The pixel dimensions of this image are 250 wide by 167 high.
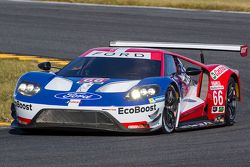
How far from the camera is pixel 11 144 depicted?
33.4ft

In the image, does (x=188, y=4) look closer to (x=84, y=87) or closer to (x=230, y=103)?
(x=230, y=103)

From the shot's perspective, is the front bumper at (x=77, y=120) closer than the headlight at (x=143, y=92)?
Yes

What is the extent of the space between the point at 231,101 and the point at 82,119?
3.11m

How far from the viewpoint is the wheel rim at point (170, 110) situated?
11.5 meters

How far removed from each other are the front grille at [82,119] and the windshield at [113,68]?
0.96m

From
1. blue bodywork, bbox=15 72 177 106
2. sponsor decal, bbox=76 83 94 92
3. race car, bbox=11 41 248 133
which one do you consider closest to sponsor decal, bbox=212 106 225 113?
race car, bbox=11 41 248 133

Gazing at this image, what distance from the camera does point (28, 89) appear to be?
11.4 m

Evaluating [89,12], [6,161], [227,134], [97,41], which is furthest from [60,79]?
[89,12]

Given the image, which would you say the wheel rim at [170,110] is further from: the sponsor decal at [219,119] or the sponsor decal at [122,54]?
the sponsor decal at [219,119]

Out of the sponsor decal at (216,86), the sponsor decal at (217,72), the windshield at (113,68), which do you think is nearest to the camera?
the windshield at (113,68)

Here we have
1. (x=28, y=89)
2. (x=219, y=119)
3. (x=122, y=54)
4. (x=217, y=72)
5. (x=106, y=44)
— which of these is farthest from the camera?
(x=106, y=44)

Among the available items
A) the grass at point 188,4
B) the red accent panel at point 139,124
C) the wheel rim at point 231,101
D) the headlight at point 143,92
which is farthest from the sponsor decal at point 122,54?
the grass at point 188,4

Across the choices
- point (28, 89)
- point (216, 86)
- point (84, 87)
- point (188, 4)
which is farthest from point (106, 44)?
point (84, 87)

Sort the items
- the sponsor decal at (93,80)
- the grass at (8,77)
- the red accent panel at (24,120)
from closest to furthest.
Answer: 1. the red accent panel at (24,120)
2. the sponsor decal at (93,80)
3. the grass at (8,77)
